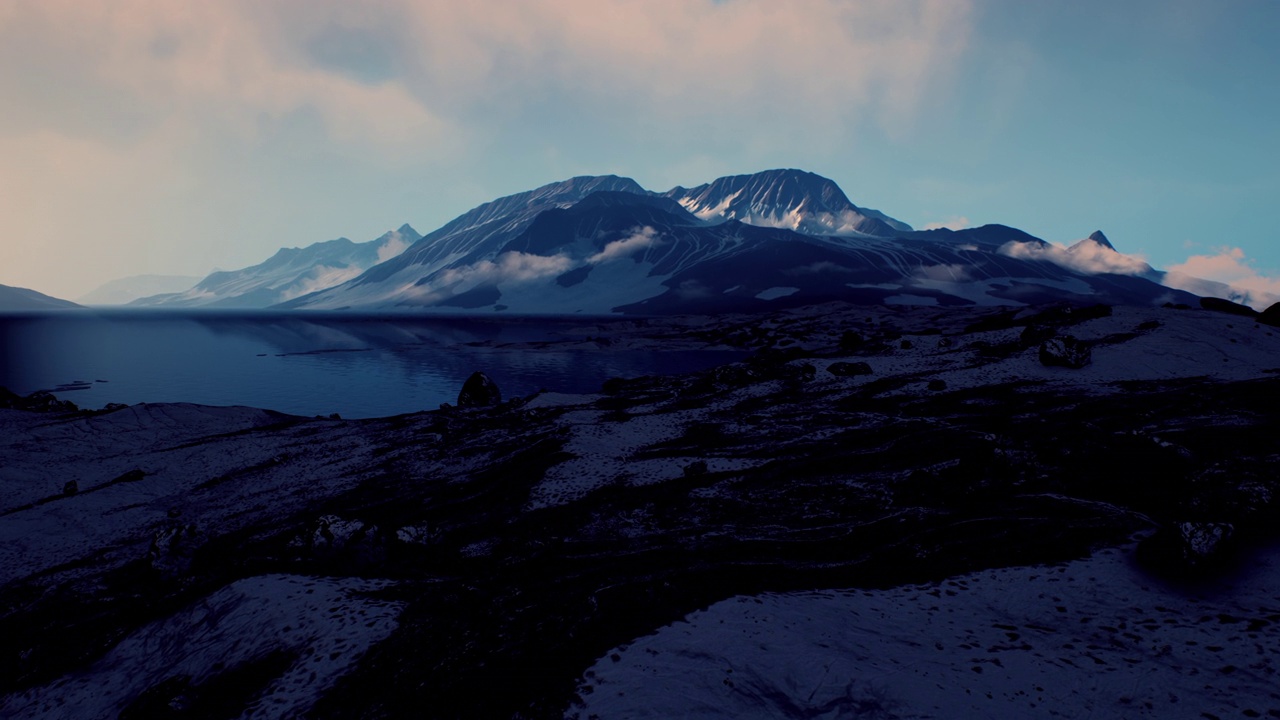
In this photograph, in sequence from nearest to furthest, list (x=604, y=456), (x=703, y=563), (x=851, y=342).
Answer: (x=703, y=563) < (x=604, y=456) < (x=851, y=342)

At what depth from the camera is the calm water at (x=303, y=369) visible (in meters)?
65.4

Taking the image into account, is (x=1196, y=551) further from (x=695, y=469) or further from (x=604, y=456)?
(x=604, y=456)

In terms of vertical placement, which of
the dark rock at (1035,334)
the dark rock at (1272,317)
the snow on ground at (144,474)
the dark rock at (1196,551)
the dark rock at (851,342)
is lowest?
the snow on ground at (144,474)

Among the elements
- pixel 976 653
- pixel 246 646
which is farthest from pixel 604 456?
pixel 976 653

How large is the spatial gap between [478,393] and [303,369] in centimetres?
5210

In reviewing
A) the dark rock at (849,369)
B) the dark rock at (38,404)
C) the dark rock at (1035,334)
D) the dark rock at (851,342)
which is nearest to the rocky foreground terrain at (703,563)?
the dark rock at (849,369)

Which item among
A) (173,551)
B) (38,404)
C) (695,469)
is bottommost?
(173,551)

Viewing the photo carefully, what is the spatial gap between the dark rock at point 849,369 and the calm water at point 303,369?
32709mm

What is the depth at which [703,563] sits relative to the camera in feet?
54.3

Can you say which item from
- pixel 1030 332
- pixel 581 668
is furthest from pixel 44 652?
pixel 1030 332

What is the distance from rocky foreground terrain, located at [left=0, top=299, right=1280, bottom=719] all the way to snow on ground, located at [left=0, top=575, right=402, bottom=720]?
0.08 metres

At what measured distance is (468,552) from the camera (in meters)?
19.4

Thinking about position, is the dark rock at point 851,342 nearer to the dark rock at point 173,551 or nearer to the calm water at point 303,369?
the calm water at point 303,369

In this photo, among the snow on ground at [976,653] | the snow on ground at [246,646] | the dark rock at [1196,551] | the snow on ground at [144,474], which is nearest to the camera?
the snow on ground at [976,653]
